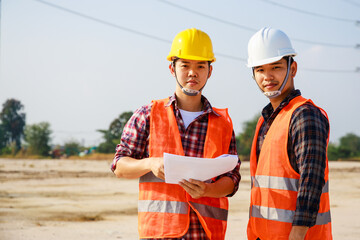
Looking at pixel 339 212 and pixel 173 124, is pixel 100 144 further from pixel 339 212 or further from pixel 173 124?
pixel 173 124

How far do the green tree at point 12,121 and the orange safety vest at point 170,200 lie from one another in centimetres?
5203

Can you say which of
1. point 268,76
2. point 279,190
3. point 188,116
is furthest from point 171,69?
point 279,190

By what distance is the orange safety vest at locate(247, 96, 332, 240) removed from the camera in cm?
264

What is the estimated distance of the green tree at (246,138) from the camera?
36.9m

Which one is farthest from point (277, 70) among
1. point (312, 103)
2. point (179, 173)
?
point (179, 173)

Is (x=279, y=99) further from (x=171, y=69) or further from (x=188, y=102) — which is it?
(x=171, y=69)

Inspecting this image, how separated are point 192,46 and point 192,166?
38.4 inches

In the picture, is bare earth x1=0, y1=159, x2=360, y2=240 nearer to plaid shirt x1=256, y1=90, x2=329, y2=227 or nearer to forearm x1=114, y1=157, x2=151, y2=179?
forearm x1=114, y1=157, x2=151, y2=179

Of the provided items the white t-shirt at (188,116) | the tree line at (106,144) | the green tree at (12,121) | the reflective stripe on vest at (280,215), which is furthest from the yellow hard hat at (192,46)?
the green tree at (12,121)

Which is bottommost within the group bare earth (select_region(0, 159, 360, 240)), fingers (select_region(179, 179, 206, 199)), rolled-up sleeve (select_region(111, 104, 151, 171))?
bare earth (select_region(0, 159, 360, 240))

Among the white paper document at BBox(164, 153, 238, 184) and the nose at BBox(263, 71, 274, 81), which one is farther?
the nose at BBox(263, 71, 274, 81)

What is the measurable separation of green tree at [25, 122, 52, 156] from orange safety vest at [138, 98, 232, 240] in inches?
1542

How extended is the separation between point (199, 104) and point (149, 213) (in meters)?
0.90

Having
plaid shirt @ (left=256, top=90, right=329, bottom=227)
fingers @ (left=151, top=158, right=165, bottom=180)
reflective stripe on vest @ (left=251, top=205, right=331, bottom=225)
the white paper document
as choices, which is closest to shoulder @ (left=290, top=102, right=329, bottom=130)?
plaid shirt @ (left=256, top=90, right=329, bottom=227)
